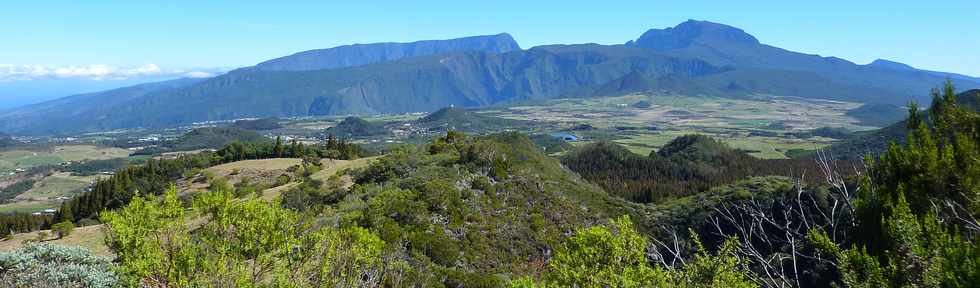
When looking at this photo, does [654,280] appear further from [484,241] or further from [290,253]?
[484,241]

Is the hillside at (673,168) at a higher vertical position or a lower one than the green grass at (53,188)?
higher

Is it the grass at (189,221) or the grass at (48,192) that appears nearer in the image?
the grass at (189,221)

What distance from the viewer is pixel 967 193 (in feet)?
39.3

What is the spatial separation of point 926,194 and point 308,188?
47.9 m

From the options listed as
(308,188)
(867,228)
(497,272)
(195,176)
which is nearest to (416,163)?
(308,188)

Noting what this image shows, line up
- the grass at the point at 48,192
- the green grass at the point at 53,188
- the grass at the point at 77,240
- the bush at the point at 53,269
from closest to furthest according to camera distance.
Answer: the bush at the point at 53,269 < the grass at the point at 77,240 < the grass at the point at 48,192 < the green grass at the point at 53,188

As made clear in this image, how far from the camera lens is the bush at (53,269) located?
1448 centimetres

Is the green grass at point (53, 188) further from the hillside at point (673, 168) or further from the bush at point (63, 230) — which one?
Answer: the hillside at point (673, 168)

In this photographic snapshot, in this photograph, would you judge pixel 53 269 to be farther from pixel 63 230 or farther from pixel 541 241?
pixel 63 230

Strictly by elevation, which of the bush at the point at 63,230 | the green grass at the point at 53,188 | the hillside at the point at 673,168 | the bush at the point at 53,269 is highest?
the bush at the point at 53,269

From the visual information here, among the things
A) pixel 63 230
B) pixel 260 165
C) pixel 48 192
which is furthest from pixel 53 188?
pixel 63 230

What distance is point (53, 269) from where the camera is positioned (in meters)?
15.0

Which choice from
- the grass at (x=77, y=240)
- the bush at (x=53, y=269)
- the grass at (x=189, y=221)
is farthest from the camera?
the grass at (x=77, y=240)

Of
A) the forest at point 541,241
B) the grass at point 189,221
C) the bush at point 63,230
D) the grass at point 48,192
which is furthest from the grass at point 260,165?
the grass at point 48,192
